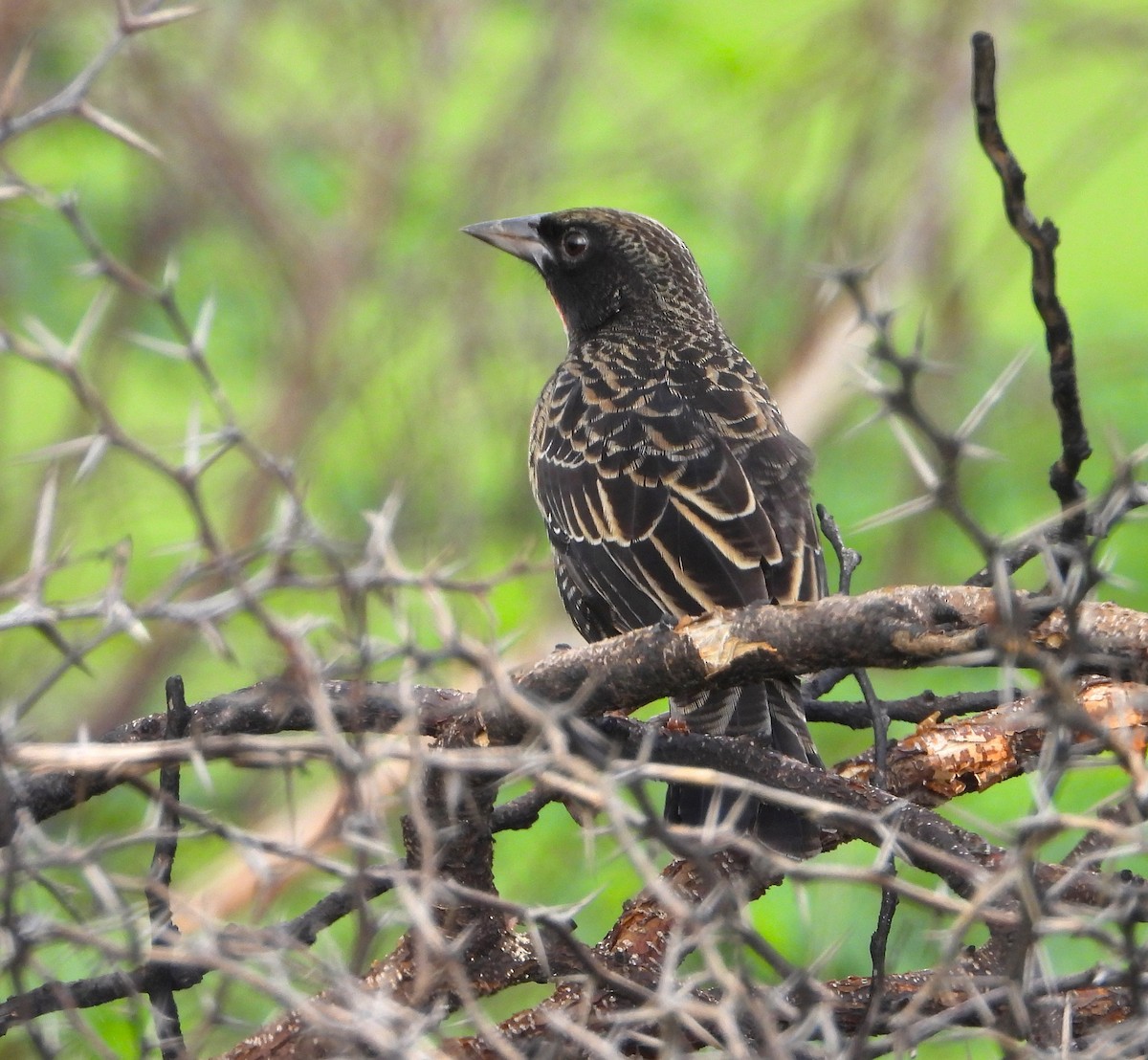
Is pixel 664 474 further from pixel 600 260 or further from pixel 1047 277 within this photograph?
pixel 1047 277

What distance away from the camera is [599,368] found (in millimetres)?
5621

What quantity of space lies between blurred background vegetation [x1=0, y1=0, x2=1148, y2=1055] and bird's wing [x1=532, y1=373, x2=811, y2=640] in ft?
5.21

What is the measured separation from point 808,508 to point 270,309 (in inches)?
184

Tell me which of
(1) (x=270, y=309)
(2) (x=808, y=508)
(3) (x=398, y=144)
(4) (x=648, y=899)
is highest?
(3) (x=398, y=144)

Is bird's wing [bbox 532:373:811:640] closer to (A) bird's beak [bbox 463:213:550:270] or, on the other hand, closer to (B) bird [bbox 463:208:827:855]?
(B) bird [bbox 463:208:827:855]

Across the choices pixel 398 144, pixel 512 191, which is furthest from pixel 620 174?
pixel 398 144

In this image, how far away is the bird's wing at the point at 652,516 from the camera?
4488 mm

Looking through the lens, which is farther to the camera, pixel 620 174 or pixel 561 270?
pixel 620 174

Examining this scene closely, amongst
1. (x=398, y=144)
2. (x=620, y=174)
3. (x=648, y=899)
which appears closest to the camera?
(x=648, y=899)

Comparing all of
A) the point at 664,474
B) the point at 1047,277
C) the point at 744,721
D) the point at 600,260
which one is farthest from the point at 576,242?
the point at 1047,277

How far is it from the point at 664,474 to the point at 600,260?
171 cm

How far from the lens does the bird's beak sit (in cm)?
626

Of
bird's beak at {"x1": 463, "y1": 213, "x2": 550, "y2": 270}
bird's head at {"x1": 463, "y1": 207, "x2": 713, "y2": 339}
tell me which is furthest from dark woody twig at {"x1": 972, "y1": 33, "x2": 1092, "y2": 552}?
bird's beak at {"x1": 463, "y1": 213, "x2": 550, "y2": 270}

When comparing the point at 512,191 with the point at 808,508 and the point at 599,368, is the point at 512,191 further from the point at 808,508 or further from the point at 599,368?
the point at 808,508
